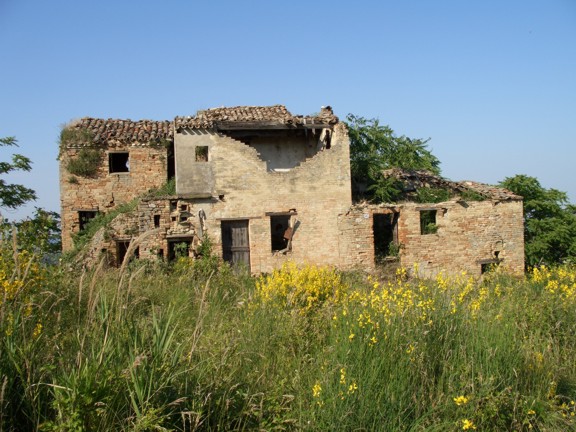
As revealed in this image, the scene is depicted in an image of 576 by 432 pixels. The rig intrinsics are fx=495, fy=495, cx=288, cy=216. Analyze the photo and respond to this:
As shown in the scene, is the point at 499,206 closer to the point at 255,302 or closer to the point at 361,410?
the point at 255,302

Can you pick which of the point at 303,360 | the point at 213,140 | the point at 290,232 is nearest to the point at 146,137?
the point at 213,140

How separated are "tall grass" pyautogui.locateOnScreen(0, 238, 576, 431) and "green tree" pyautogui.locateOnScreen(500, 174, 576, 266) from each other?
12.9m

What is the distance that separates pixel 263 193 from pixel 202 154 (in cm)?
266

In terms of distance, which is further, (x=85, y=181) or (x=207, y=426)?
(x=85, y=181)

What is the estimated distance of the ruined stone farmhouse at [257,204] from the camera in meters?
16.2

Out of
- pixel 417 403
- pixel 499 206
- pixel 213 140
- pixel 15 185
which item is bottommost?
pixel 417 403

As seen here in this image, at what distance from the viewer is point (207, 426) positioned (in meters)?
4.07

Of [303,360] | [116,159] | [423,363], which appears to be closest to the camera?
[423,363]

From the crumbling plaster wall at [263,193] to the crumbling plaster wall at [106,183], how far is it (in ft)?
7.16

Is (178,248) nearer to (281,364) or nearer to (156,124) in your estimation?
(156,124)

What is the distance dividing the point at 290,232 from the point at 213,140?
4.01 metres

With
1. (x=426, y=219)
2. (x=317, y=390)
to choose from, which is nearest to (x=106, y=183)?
(x=426, y=219)

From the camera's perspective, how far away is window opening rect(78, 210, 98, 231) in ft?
59.5

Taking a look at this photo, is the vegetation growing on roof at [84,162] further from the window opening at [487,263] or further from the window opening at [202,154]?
the window opening at [487,263]
